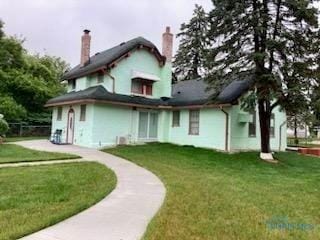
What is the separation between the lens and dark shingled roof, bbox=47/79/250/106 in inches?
778

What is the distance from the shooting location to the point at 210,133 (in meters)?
20.7

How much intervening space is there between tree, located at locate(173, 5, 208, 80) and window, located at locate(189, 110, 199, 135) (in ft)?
74.1

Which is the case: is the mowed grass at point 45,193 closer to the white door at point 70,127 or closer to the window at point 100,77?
the white door at point 70,127

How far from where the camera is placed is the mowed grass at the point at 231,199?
571 cm

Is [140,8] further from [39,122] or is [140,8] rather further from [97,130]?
[39,122]

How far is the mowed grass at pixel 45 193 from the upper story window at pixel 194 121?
9928 mm

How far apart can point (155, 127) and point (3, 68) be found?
17.3m

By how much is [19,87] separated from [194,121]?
16.9 m

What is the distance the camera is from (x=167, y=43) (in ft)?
79.4

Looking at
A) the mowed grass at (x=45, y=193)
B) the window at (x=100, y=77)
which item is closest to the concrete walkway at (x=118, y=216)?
the mowed grass at (x=45, y=193)

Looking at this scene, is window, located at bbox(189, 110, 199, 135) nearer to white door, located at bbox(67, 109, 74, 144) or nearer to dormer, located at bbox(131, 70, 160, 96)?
dormer, located at bbox(131, 70, 160, 96)

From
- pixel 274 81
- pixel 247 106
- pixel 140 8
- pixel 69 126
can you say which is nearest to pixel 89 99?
pixel 69 126

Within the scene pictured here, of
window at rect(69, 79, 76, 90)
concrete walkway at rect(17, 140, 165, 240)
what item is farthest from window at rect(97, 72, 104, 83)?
concrete walkway at rect(17, 140, 165, 240)

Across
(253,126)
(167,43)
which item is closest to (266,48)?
(253,126)
